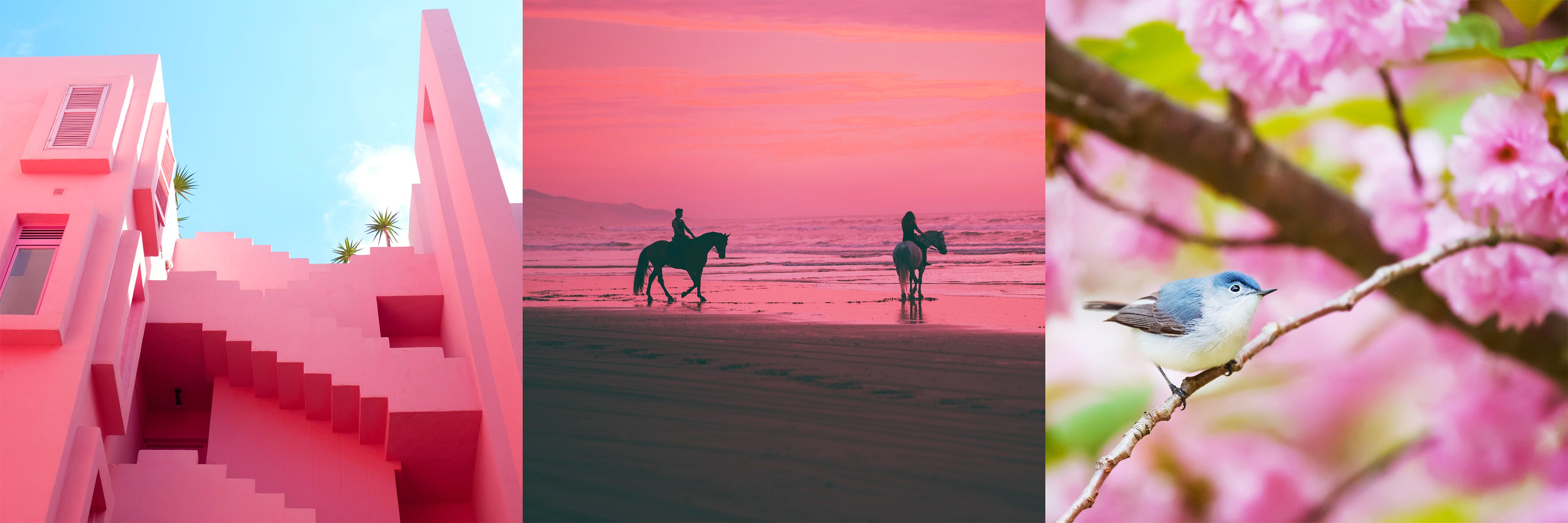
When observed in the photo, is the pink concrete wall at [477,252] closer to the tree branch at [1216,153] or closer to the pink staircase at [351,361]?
the pink staircase at [351,361]

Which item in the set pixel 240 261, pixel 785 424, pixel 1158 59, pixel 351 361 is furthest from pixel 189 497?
pixel 1158 59

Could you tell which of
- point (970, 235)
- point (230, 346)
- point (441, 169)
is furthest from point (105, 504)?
point (970, 235)

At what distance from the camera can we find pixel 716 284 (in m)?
2.35

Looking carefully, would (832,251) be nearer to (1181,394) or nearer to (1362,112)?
(1181,394)

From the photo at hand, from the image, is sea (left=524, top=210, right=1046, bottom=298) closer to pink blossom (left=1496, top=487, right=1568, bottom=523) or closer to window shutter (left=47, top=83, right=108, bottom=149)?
pink blossom (left=1496, top=487, right=1568, bottom=523)

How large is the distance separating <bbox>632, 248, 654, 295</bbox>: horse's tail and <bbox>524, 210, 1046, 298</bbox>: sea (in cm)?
2

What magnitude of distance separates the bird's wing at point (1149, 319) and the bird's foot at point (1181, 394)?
164 millimetres

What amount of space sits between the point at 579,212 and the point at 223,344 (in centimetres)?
452

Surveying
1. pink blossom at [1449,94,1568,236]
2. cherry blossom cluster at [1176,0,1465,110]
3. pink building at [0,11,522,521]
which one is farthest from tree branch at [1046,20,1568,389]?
pink building at [0,11,522,521]

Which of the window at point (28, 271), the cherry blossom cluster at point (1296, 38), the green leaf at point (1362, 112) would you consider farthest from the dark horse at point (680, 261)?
the window at point (28, 271)

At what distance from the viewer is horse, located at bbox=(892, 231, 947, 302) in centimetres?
231

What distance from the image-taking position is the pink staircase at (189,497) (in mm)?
4242

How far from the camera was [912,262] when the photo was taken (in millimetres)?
2312

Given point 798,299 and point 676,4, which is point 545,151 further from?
point 798,299
